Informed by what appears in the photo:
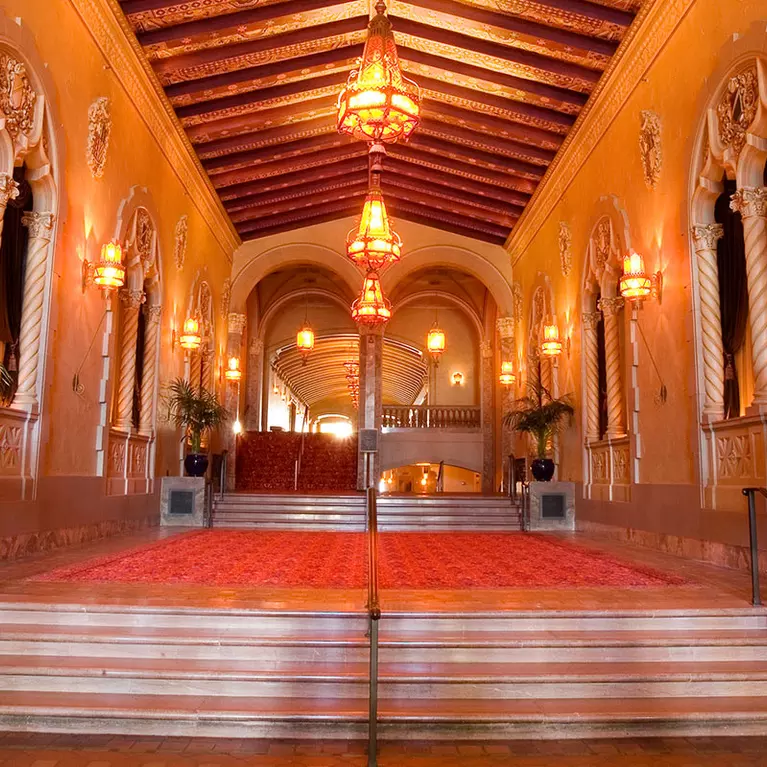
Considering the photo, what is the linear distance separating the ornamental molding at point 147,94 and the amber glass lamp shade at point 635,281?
6.78m

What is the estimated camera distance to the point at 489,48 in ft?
33.1

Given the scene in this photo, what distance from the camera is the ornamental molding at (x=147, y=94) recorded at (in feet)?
28.1

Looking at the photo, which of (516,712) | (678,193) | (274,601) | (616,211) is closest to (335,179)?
(616,211)

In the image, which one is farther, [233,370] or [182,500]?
[233,370]

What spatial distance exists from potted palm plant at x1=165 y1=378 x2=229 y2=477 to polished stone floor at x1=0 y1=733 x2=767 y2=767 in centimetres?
809

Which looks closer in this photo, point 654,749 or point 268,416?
point 654,749

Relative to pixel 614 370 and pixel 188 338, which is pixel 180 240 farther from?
pixel 614 370

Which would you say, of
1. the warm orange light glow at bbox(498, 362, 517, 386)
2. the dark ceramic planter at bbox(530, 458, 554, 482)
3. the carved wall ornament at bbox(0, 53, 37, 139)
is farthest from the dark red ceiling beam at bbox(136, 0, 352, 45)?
the warm orange light glow at bbox(498, 362, 517, 386)

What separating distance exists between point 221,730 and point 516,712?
1.64m

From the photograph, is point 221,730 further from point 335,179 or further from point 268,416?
point 268,416

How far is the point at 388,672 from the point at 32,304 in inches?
212

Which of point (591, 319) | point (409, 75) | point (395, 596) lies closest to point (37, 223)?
point (395, 596)

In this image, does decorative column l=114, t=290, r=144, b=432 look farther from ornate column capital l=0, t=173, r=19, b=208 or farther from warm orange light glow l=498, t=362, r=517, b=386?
warm orange light glow l=498, t=362, r=517, b=386

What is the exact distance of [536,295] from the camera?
14867 millimetres
